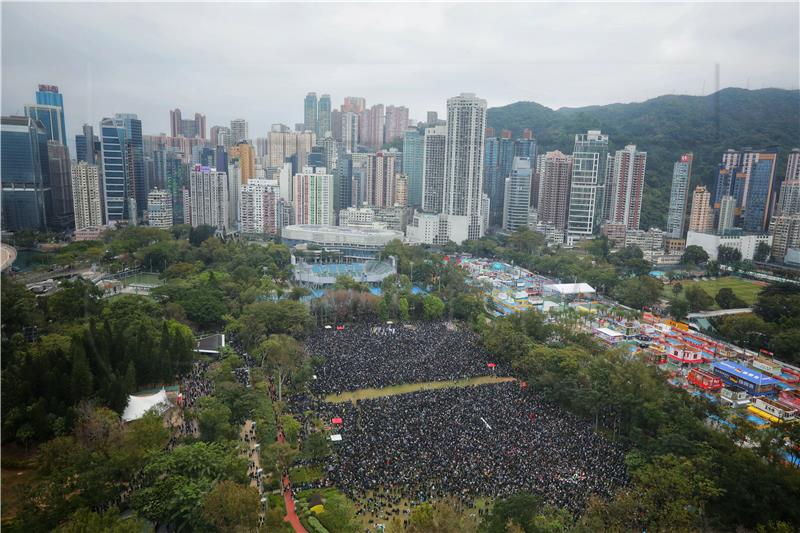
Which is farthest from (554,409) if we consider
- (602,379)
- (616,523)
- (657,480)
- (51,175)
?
(51,175)

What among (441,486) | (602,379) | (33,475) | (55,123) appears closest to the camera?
(33,475)

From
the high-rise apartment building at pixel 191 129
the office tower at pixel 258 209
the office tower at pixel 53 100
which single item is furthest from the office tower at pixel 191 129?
the office tower at pixel 53 100

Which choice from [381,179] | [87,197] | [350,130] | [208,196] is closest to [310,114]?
[350,130]

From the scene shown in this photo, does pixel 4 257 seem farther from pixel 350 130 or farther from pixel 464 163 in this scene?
pixel 350 130

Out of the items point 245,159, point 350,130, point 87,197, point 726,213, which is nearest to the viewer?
point 726,213

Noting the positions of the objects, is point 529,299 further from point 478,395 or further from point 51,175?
point 51,175
